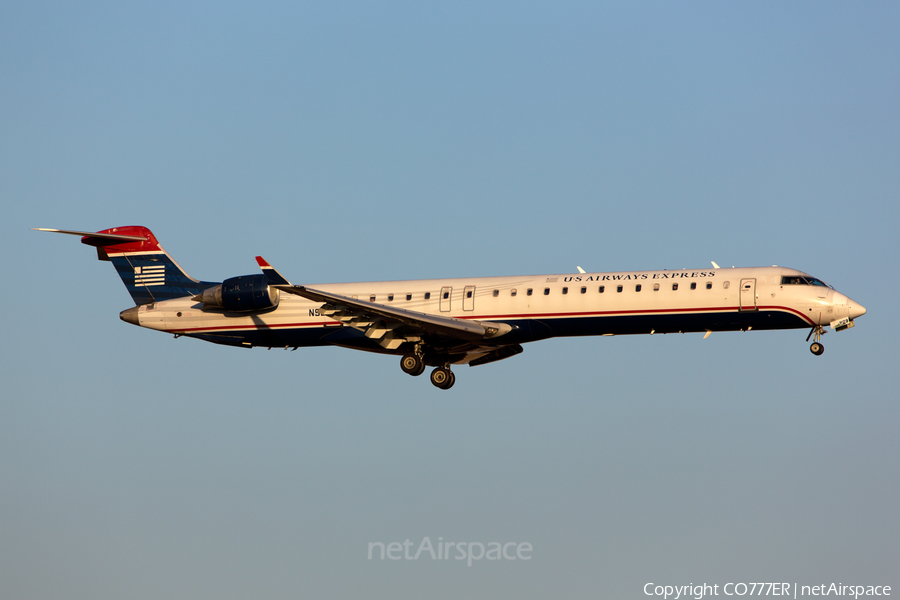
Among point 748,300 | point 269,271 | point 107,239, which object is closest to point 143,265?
point 107,239

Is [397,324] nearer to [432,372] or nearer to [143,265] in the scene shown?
[432,372]

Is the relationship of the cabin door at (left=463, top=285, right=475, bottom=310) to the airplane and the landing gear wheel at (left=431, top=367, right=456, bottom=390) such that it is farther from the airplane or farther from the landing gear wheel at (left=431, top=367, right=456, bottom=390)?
the landing gear wheel at (left=431, top=367, right=456, bottom=390)

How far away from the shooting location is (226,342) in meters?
34.9

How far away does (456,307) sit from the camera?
32.6 m

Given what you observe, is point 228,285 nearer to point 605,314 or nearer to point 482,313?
point 482,313

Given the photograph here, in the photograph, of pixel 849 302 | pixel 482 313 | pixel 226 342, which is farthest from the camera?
pixel 226 342

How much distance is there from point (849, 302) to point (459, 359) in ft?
38.6

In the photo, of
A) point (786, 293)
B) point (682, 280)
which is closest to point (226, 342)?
point (682, 280)

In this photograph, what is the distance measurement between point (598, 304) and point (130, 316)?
49.6 feet

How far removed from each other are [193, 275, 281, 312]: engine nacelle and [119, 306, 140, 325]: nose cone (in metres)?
3.00

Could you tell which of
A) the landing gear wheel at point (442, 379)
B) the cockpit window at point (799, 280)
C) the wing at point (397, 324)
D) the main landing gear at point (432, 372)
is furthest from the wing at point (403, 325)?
the cockpit window at point (799, 280)

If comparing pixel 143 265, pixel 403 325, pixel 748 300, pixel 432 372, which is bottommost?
pixel 432 372

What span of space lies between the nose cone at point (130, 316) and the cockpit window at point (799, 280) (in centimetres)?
1994

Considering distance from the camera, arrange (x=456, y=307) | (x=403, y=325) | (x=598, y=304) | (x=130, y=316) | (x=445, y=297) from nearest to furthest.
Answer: (x=598, y=304) → (x=403, y=325) → (x=456, y=307) → (x=445, y=297) → (x=130, y=316)
